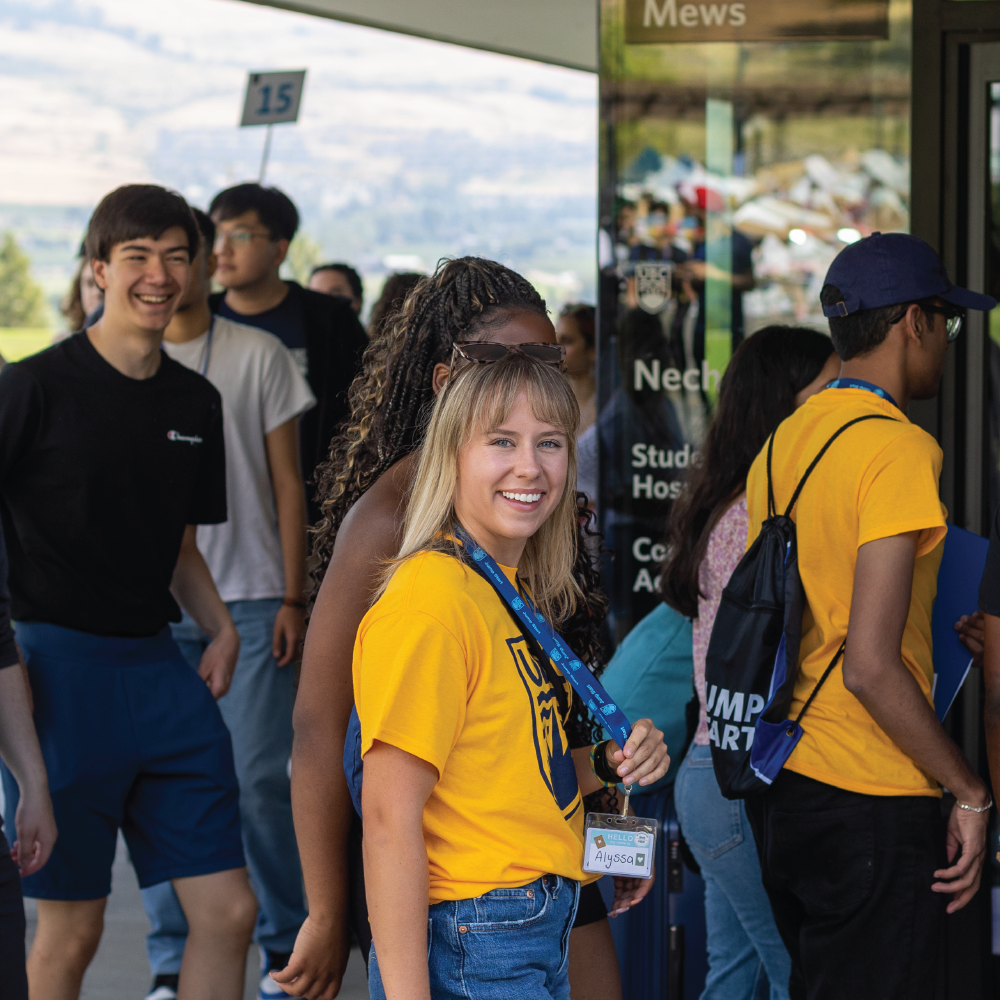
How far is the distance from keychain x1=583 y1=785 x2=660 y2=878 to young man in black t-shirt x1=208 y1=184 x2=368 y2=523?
9.16 feet

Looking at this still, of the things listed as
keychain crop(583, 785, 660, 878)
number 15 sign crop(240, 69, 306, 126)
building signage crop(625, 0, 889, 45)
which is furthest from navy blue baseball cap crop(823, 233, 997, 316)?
number 15 sign crop(240, 69, 306, 126)

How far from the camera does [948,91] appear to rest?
3453 mm

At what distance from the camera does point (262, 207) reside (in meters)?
4.41

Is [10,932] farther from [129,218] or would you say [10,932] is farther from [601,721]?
[129,218]

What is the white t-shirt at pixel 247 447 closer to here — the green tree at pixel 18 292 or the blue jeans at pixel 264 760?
Answer: the blue jeans at pixel 264 760

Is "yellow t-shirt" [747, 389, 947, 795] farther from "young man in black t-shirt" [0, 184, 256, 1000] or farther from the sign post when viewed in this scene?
the sign post

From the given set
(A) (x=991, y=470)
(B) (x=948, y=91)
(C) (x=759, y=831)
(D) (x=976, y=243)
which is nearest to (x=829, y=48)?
(B) (x=948, y=91)

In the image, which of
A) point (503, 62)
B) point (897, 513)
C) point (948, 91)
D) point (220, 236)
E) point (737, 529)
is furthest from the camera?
point (503, 62)

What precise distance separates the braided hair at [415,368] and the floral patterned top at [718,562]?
71 centimetres

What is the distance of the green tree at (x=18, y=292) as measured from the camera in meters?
10.6

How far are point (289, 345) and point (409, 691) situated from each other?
3.05 meters

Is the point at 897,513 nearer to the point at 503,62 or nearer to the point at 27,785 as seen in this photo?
the point at 27,785

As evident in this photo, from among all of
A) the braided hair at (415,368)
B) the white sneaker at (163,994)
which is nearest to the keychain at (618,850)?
the braided hair at (415,368)

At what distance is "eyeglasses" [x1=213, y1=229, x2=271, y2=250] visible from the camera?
14.4 ft
